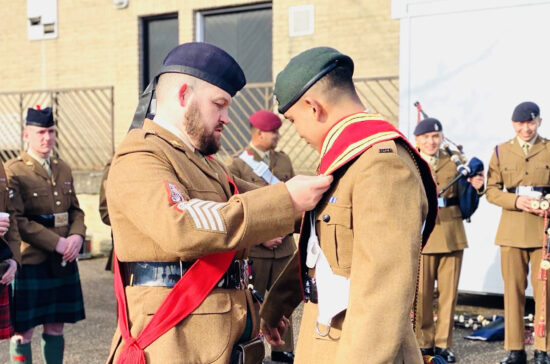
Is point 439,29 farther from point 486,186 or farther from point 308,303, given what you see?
point 308,303

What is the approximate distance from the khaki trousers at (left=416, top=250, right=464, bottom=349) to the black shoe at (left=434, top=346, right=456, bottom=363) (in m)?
0.04

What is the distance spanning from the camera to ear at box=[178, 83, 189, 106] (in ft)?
7.25

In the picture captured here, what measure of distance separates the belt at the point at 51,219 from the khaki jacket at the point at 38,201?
0.02m

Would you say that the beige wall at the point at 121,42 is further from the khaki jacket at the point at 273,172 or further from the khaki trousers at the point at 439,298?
the khaki trousers at the point at 439,298

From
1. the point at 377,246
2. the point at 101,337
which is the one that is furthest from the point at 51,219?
the point at 377,246

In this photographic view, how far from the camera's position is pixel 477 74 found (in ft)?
19.9

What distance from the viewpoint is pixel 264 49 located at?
10.3 meters

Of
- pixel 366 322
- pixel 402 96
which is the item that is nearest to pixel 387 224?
pixel 366 322

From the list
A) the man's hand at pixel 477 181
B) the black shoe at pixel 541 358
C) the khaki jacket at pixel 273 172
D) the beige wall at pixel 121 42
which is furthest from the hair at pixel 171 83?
the beige wall at pixel 121 42

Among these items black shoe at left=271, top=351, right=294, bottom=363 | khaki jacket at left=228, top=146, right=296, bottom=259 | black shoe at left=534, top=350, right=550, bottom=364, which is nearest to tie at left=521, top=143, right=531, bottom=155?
black shoe at left=534, top=350, right=550, bottom=364

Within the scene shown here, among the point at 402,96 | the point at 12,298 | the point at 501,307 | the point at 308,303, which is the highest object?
the point at 402,96

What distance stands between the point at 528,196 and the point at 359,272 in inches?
149

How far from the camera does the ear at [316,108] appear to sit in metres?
1.94

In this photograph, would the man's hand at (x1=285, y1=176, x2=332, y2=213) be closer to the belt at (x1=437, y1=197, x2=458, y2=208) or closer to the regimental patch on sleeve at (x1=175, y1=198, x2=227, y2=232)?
the regimental patch on sleeve at (x1=175, y1=198, x2=227, y2=232)
